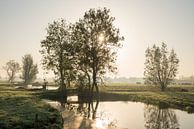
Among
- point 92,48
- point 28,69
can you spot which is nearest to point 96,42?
point 92,48

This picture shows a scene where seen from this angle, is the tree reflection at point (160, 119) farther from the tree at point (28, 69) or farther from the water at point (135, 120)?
the tree at point (28, 69)

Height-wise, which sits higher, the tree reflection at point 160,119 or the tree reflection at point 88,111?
the tree reflection at point 88,111

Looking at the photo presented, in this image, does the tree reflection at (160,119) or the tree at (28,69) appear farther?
the tree at (28,69)

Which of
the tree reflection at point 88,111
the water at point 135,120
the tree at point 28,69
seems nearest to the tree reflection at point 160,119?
the water at point 135,120

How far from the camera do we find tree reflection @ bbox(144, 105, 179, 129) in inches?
1610

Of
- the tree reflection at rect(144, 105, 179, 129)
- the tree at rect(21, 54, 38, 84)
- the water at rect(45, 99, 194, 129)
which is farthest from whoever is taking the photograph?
the tree at rect(21, 54, 38, 84)

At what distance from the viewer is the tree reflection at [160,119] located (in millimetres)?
40906

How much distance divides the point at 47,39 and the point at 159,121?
48.0 metres

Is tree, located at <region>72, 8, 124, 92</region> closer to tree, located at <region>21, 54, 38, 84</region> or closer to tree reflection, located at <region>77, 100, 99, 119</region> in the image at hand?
tree reflection, located at <region>77, 100, 99, 119</region>

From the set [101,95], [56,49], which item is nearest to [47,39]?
[56,49]

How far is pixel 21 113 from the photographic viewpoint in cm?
2598

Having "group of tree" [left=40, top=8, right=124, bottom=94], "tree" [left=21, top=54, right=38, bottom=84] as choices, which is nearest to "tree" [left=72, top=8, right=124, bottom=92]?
"group of tree" [left=40, top=8, right=124, bottom=94]

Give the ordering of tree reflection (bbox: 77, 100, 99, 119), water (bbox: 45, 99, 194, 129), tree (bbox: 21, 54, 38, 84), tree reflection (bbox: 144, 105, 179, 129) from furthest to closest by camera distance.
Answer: tree (bbox: 21, 54, 38, 84), tree reflection (bbox: 77, 100, 99, 119), tree reflection (bbox: 144, 105, 179, 129), water (bbox: 45, 99, 194, 129)

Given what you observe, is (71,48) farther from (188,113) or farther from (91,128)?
(91,128)
